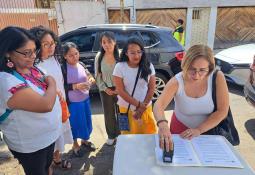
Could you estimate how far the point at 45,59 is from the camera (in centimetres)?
254

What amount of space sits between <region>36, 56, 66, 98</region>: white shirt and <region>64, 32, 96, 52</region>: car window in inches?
92.7

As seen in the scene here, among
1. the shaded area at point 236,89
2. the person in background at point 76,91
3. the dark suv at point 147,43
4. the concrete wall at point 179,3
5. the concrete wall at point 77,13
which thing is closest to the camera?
the person in background at point 76,91

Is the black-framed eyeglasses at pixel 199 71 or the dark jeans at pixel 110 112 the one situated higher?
the black-framed eyeglasses at pixel 199 71

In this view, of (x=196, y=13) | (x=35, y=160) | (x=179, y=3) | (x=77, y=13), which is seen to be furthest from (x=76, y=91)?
(x=196, y=13)

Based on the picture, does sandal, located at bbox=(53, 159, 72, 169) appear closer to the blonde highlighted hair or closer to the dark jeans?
the dark jeans

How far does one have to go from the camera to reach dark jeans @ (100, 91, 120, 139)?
345 centimetres

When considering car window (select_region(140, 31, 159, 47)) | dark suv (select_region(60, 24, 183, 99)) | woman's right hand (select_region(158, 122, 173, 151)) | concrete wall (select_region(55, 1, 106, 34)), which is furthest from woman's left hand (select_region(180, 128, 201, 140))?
concrete wall (select_region(55, 1, 106, 34))

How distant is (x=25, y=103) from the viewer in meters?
1.62

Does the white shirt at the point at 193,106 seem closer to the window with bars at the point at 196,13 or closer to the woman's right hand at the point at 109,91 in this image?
the woman's right hand at the point at 109,91

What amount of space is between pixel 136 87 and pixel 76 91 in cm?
76

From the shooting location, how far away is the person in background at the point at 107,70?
3182 mm

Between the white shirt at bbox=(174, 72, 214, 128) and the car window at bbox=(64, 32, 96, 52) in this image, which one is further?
the car window at bbox=(64, 32, 96, 52)

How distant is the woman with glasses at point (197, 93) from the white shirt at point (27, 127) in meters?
0.84

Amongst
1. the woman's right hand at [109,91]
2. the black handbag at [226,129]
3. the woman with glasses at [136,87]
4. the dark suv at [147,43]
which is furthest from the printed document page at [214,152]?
the dark suv at [147,43]
